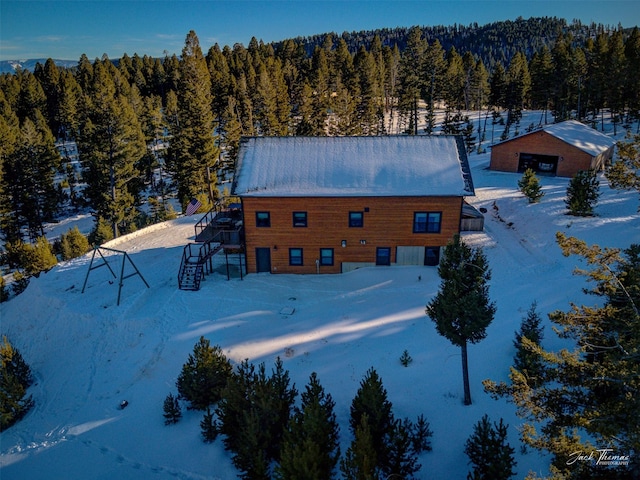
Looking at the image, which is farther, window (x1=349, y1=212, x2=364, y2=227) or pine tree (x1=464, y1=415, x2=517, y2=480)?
window (x1=349, y1=212, x2=364, y2=227)

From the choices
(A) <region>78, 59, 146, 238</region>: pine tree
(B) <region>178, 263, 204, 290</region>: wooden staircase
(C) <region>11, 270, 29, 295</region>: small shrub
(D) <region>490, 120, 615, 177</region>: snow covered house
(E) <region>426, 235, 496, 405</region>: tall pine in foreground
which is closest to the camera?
(E) <region>426, 235, 496, 405</region>: tall pine in foreground

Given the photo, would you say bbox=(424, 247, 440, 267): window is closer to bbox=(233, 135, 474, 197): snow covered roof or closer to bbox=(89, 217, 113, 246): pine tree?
bbox=(233, 135, 474, 197): snow covered roof

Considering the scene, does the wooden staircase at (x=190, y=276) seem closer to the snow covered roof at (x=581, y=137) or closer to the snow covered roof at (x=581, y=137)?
the snow covered roof at (x=581, y=137)

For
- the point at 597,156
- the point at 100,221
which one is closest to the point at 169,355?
the point at 100,221

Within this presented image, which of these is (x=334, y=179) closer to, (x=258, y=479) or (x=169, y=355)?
(x=169, y=355)

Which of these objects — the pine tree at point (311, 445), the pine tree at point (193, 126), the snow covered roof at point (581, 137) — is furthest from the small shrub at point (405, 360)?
the snow covered roof at point (581, 137)

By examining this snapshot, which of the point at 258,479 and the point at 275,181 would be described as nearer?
the point at 258,479

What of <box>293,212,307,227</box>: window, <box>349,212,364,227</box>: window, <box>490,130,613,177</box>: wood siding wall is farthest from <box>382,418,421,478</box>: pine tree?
<box>490,130,613,177</box>: wood siding wall
